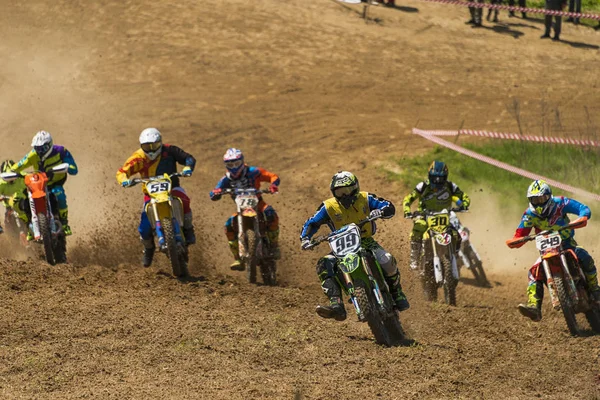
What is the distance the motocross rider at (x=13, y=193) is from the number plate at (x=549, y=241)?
7.94m

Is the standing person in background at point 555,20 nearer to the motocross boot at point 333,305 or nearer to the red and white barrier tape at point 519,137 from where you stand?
the red and white barrier tape at point 519,137

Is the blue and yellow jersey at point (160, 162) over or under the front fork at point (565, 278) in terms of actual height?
over

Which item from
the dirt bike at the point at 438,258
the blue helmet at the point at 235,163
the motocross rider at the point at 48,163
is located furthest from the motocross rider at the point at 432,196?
the motocross rider at the point at 48,163

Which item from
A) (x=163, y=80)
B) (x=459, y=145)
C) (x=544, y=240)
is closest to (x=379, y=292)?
(x=544, y=240)

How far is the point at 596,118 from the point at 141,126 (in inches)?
420

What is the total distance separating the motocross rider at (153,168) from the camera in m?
14.9

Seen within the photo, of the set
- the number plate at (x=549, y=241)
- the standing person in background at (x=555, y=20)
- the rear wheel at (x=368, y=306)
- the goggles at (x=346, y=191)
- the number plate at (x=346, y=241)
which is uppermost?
the standing person in background at (x=555, y=20)

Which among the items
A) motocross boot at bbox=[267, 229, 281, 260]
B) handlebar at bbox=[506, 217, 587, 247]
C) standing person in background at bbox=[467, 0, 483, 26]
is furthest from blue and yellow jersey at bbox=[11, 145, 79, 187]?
standing person in background at bbox=[467, 0, 483, 26]

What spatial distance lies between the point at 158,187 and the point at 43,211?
190cm

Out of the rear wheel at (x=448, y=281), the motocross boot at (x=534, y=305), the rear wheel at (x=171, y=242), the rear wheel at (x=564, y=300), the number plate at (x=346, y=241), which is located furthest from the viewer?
the rear wheel at (x=448, y=281)

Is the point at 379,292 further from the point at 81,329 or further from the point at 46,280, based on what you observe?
the point at 46,280

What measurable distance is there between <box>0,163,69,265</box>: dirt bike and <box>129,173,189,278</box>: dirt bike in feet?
5.10

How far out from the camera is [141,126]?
23766 mm

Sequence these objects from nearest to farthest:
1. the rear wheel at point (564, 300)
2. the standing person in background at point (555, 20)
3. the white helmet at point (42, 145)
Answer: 1. the rear wheel at point (564, 300)
2. the white helmet at point (42, 145)
3. the standing person in background at point (555, 20)
